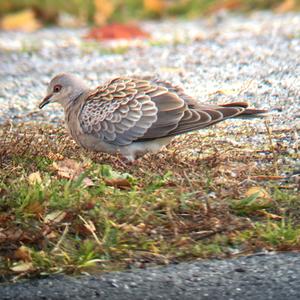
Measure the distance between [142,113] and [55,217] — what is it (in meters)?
1.48

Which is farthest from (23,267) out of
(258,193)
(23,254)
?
(258,193)

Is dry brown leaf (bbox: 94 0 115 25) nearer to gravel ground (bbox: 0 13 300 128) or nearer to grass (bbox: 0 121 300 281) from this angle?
gravel ground (bbox: 0 13 300 128)

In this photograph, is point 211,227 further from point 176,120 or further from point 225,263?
point 176,120

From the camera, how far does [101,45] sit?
39.0 ft

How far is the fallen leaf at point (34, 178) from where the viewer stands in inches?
228

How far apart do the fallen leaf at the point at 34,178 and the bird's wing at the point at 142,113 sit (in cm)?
91

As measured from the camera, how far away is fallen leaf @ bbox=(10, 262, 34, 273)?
5141 millimetres

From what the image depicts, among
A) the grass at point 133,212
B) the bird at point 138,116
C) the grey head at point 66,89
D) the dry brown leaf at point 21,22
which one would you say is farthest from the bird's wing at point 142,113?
the dry brown leaf at point 21,22

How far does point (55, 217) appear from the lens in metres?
5.52

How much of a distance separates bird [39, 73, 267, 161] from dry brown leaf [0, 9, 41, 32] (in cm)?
692

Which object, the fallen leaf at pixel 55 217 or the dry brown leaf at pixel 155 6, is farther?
the dry brown leaf at pixel 155 6

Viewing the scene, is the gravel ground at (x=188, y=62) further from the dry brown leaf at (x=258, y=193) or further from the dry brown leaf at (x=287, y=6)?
the dry brown leaf at (x=258, y=193)

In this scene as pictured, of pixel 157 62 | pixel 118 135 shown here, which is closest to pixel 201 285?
pixel 118 135

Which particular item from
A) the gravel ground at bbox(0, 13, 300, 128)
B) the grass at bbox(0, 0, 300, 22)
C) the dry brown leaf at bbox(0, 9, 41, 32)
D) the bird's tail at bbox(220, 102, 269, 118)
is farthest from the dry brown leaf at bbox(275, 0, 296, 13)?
the bird's tail at bbox(220, 102, 269, 118)
